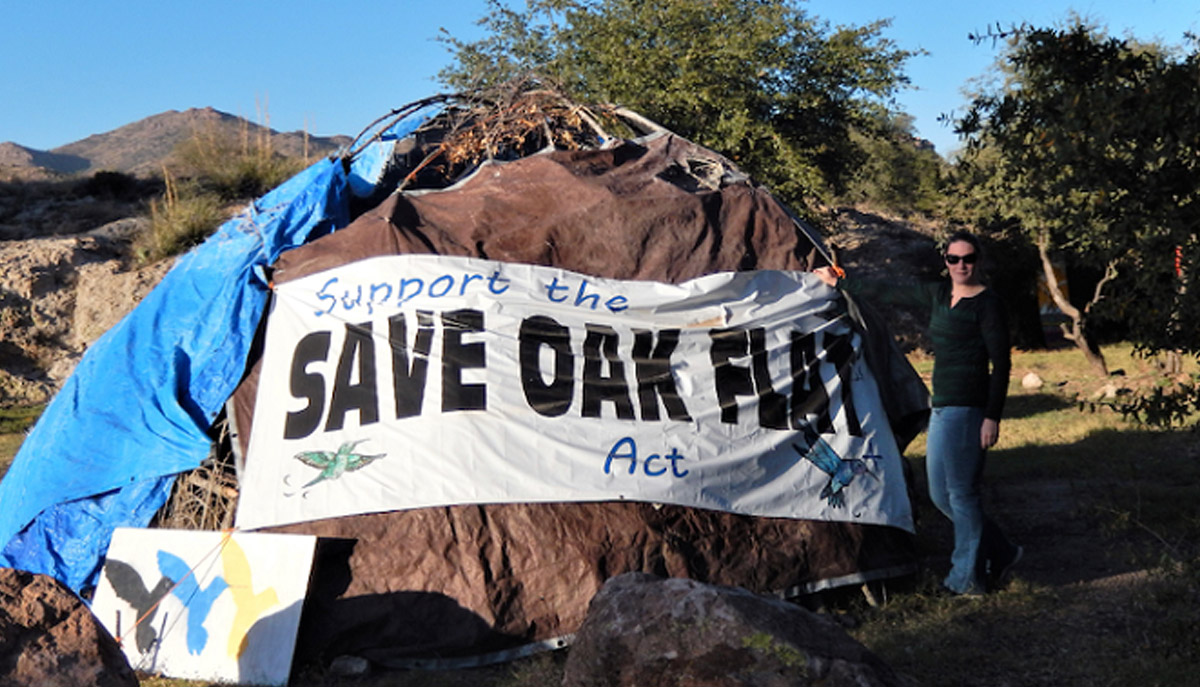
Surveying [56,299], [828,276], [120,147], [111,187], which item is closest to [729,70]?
[828,276]

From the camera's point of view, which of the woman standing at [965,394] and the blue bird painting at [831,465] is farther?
the blue bird painting at [831,465]

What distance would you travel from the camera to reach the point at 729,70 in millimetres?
13406

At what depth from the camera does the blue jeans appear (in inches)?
226

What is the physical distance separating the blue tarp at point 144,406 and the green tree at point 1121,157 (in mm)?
3836

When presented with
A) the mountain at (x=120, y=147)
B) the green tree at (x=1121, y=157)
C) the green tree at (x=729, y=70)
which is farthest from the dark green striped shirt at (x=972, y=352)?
the mountain at (x=120, y=147)

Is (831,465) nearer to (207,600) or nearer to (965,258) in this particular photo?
(965,258)

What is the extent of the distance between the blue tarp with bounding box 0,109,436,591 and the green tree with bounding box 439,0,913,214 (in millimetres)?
6720

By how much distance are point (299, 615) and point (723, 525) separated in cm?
209

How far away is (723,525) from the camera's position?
5684 mm

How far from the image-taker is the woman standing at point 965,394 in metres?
5.63

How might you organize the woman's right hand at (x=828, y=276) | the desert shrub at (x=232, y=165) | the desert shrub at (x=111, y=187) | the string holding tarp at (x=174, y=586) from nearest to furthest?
the string holding tarp at (x=174, y=586), the woman's right hand at (x=828, y=276), the desert shrub at (x=232, y=165), the desert shrub at (x=111, y=187)

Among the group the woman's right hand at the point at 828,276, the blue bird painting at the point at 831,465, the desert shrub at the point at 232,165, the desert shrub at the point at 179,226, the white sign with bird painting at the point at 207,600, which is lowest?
the white sign with bird painting at the point at 207,600

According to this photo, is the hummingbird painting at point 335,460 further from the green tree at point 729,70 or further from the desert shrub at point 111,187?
the desert shrub at point 111,187

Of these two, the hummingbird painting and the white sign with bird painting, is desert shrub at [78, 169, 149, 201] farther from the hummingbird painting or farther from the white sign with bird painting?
the hummingbird painting
